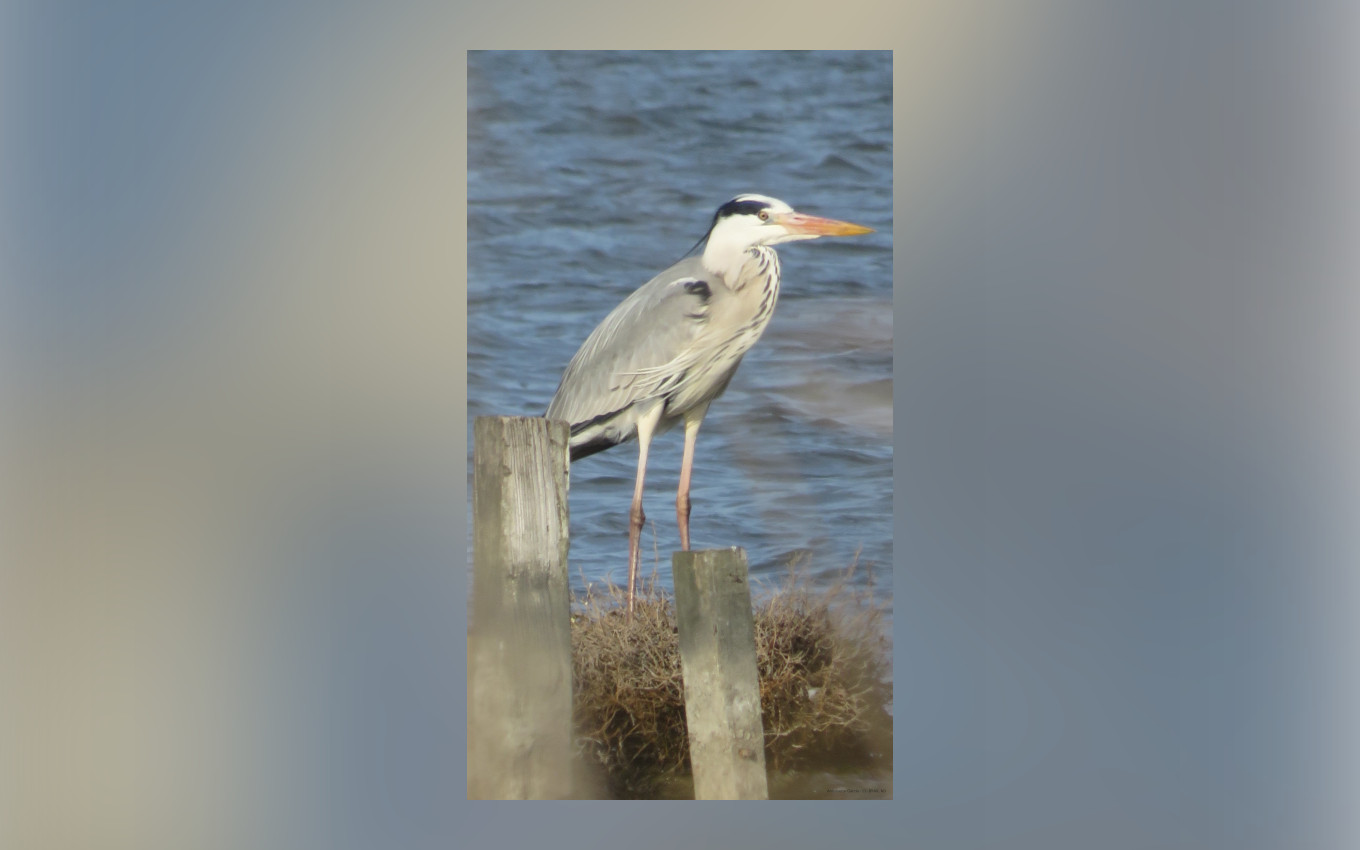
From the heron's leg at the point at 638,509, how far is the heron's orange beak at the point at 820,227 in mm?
454

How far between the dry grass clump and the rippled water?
173mm

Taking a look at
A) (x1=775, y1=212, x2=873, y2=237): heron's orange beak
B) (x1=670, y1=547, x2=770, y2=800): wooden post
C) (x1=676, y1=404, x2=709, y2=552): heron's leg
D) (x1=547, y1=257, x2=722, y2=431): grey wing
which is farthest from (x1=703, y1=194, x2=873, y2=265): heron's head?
(x1=670, y1=547, x2=770, y2=800): wooden post

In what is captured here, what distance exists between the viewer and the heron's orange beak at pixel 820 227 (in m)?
3.00

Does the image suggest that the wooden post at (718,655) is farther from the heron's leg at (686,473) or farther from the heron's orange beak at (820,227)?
the heron's orange beak at (820,227)

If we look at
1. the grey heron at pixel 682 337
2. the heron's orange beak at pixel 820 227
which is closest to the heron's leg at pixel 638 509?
the grey heron at pixel 682 337

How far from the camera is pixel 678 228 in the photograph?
9.85ft

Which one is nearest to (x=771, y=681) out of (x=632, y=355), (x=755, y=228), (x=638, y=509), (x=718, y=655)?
(x=718, y=655)

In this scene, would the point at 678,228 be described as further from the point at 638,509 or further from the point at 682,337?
the point at 638,509

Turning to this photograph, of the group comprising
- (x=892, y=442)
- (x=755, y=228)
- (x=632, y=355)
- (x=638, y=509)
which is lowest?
(x=638, y=509)

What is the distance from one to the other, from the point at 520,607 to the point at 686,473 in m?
0.42
